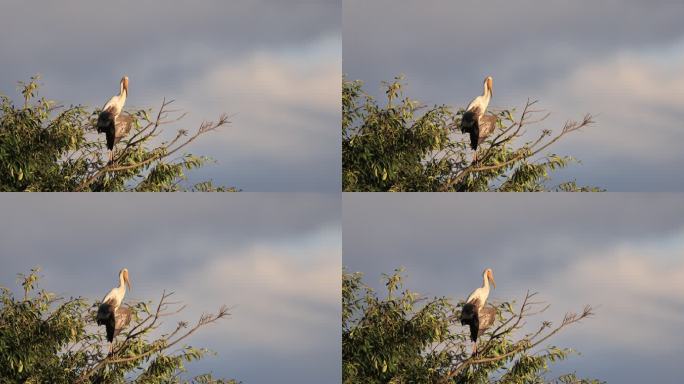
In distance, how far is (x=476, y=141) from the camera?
199 inches

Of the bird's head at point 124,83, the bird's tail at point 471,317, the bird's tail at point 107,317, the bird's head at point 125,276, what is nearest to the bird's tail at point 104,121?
the bird's head at point 124,83

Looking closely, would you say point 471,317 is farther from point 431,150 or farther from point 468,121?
point 468,121

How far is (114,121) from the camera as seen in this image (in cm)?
491

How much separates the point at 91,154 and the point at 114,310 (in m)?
0.68

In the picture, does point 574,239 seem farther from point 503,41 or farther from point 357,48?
point 357,48

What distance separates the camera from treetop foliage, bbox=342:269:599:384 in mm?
4969

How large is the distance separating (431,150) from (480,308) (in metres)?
0.73

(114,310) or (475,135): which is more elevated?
Answer: (475,135)

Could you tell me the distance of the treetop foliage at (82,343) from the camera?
191 inches

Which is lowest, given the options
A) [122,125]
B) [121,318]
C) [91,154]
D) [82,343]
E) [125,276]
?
[82,343]

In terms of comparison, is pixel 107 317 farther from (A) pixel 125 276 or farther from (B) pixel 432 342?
(B) pixel 432 342

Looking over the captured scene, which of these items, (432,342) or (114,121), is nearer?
(114,121)

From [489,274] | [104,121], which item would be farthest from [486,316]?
[104,121]

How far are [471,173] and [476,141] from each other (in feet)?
0.47
